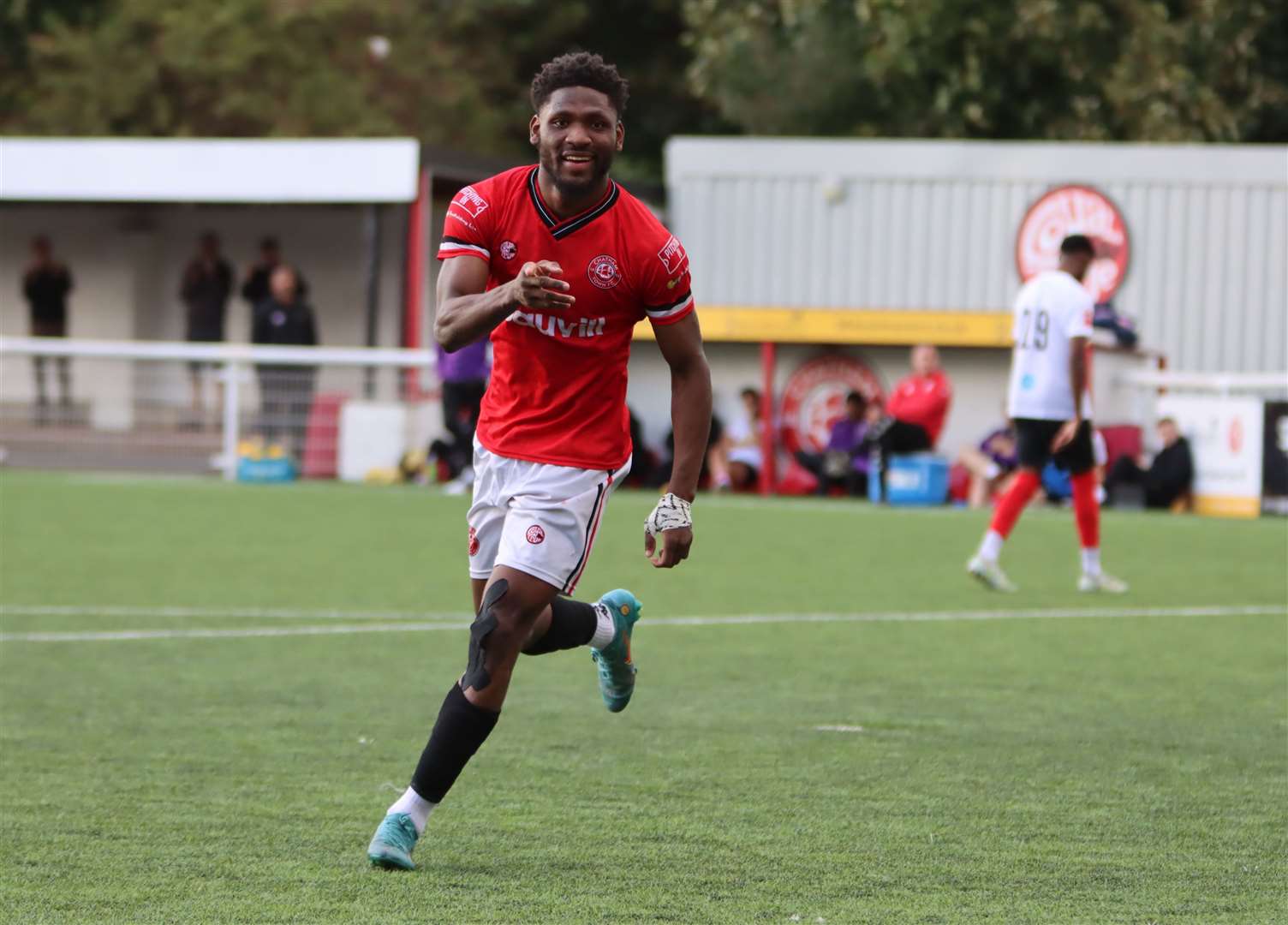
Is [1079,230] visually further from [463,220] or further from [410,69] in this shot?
[410,69]

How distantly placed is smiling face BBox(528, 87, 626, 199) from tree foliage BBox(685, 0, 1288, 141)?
1077 inches

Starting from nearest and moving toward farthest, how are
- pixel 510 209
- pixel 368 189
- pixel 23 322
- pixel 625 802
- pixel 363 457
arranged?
pixel 510 209 → pixel 625 802 → pixel 363 457 → pixel 368 189 → pixel 23 322

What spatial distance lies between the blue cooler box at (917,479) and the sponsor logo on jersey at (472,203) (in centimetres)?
1553

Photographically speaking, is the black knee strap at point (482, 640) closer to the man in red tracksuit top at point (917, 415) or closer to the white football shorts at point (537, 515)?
the white football shorts at point (537, 515)

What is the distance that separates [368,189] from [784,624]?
1483 cm

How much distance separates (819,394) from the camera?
23.3 m

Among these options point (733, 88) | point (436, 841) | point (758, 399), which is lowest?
point (436, 841)

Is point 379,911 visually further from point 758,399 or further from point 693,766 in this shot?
point 758,399

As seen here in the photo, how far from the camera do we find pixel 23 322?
1137 inches

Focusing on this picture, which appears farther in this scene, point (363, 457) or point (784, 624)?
point (363, 457)

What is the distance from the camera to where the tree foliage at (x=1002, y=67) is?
31.8 m

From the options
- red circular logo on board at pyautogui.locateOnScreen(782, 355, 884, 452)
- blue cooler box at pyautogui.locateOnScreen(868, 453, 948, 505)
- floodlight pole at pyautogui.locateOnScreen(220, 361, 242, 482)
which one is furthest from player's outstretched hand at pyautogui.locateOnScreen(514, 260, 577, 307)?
red circular logo on board at pyautogui.locateOnScreen(782, 355, 884, 452)

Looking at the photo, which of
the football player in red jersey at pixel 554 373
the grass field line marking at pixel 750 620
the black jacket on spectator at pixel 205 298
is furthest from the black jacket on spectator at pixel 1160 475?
the football player in red jersey at pixel 554 373

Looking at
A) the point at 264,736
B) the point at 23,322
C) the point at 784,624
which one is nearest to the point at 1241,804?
the point at 264,736
